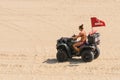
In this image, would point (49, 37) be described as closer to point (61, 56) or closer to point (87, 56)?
point (61, 56)

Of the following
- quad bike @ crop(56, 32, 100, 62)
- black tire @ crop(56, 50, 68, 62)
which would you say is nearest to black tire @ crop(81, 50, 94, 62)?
quad bike @ crop(56, 32, 100, 62)

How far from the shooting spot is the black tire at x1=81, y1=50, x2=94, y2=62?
18.7m

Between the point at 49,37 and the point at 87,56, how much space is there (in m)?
5.05

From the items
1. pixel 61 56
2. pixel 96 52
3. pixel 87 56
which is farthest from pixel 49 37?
pixel 87 56

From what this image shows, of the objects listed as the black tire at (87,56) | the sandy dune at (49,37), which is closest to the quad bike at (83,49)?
the black tire at (87,56)

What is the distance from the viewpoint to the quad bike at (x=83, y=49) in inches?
739

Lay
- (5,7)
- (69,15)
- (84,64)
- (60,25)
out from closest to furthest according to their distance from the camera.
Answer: (84,64), (60,25), (69,15), (5,7)

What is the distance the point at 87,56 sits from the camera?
1880 centimetres

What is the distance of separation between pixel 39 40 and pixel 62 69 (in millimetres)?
5012

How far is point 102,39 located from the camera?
22.9 meters

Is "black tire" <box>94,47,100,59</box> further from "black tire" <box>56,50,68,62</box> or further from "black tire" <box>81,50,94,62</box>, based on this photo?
"black tire" <box>56,50,68,62</box>

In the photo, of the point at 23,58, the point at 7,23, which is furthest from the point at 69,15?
the point at 23,58

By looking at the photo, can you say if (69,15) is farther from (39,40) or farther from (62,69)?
(62,69)

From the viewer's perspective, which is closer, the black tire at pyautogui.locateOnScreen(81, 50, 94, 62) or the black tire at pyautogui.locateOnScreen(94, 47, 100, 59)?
the black tire at pyautogui.locateOnScreen(81, 50, 94, 62)
